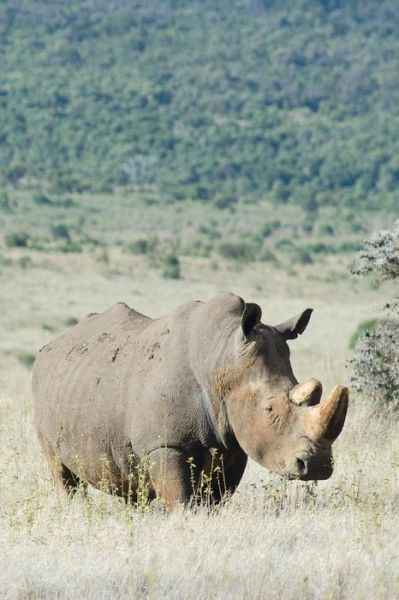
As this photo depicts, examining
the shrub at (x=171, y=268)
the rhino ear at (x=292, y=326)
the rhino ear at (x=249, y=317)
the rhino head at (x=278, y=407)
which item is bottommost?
the shrub at (x=171, y=268)

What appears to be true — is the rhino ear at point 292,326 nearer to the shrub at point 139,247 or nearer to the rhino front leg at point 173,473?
the rhino front leg at point 173,473

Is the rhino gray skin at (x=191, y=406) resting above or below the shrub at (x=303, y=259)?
above

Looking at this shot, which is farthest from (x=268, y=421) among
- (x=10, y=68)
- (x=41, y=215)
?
(x=10, y=68)

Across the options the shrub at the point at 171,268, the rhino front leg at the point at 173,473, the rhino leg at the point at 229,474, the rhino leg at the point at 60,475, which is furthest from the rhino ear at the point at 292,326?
the shrub at the point at 171,268

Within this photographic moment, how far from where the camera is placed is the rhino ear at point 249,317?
8.36 m

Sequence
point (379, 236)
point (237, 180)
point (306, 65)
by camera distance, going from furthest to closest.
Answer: point (306, 65) → point (237, 180) → point (379, 236)

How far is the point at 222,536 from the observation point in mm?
7961

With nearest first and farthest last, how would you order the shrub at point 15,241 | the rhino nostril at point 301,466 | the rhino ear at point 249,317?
the rhino nostril at point 301,466 < the rhino ear at point 249,317 < the shrub at point 15,241

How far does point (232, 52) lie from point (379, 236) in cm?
16247

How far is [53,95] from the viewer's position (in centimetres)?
14062

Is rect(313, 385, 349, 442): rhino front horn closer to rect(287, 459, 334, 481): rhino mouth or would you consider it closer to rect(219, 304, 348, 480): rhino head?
rect(219, 304, 348, 480): rhino head

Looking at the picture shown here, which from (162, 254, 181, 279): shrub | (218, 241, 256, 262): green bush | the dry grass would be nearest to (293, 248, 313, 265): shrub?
(218, 241, 256, 262): green bush

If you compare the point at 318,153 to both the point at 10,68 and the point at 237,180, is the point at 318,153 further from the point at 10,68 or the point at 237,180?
the point at 10,68

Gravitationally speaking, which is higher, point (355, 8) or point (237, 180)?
point (355, 8)
